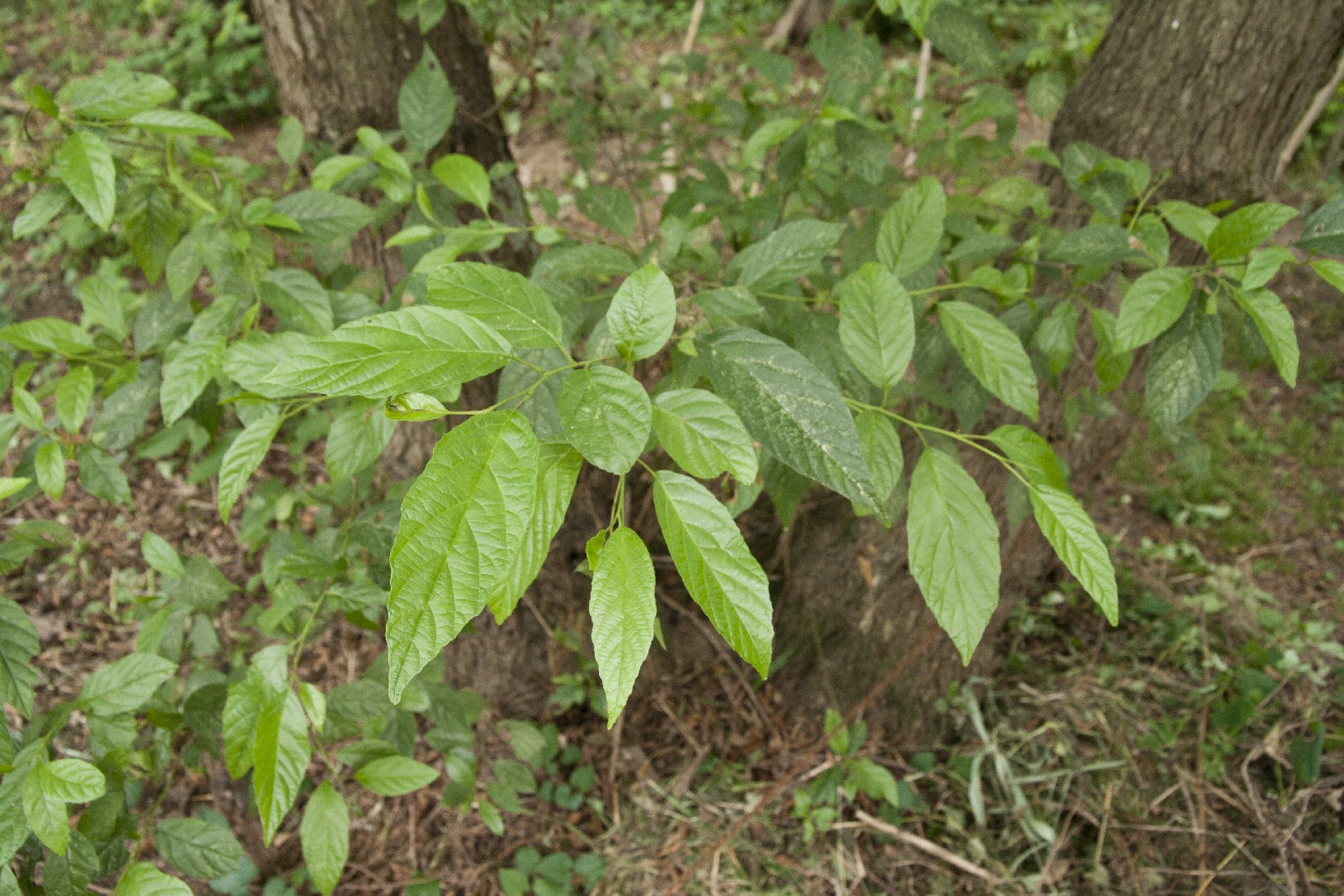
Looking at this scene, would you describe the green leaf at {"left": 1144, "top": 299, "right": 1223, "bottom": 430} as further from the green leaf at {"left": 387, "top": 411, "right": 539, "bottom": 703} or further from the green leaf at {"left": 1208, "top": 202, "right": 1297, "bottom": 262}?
the green leaf at {"left": 387, "top": 411, "right": 539, "bottom": 703}

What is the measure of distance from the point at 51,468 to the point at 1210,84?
2.26 meters

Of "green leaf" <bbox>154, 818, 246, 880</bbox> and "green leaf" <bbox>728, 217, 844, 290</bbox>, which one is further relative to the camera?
"green leaf" <bbox>154, 818, 246, 880</bbox>

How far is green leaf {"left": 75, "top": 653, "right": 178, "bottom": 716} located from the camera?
117cm

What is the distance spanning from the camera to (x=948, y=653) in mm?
2279

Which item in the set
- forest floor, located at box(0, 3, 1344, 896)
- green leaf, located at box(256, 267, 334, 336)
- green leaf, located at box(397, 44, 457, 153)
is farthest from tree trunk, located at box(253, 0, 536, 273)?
forest floor, located at box(0, 3, 1344, 896)

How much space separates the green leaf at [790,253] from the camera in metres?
1.05

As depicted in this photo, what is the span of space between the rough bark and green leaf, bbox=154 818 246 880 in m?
2.09

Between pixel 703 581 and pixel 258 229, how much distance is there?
1.15 metres

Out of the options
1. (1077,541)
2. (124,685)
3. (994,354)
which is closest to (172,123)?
(124,685)

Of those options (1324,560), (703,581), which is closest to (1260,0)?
(703,581)

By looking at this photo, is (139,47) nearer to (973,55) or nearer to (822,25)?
(822,25)

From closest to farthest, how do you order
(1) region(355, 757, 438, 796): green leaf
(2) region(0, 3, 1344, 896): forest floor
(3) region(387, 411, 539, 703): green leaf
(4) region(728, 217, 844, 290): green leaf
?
(3) region(387, 411, 539, 703): green leaf, (4) region(728, 217, 844, 290): green leaf, (1) region(355, 757, 438, 796): green leaf, (2) region(0, 3, 1344, 896): forest floor

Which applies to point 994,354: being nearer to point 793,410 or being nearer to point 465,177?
point 793,410

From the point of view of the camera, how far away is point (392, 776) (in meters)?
1.28
